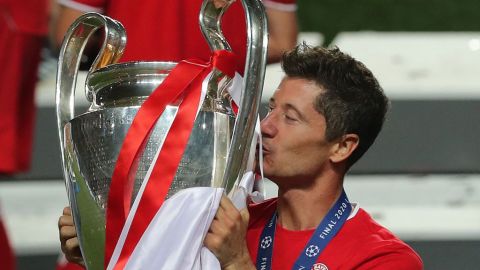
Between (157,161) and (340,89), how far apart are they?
40 cm

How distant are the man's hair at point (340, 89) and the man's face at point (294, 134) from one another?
0.02 meters

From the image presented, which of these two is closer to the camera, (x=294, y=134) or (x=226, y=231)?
(x=226, y=231)

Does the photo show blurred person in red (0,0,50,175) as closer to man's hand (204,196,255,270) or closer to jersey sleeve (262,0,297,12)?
jersey sleeve (262,0,297,12)

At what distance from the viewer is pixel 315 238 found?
208 cm

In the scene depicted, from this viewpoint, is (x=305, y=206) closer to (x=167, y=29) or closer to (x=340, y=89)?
(x=340, y=89)

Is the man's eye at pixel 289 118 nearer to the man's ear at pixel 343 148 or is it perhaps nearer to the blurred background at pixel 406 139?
the man's ear at pixel 343 148

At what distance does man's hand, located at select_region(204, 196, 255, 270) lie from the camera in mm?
1836

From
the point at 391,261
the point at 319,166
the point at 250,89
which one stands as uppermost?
the point at 250,89

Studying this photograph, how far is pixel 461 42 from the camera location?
422 cm

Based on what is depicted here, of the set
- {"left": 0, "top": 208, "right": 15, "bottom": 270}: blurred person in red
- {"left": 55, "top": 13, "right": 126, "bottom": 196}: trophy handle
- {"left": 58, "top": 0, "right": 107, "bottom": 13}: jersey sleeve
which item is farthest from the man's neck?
{"left": 0, "top": 208, "right": 15, "bottom": 270}: blurred person in red

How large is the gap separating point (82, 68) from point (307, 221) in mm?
650

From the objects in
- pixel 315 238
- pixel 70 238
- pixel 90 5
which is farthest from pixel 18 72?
pixel 315 238

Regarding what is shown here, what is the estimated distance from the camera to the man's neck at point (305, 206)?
217 cm

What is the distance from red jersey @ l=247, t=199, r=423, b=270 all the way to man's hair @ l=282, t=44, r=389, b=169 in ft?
0.50
